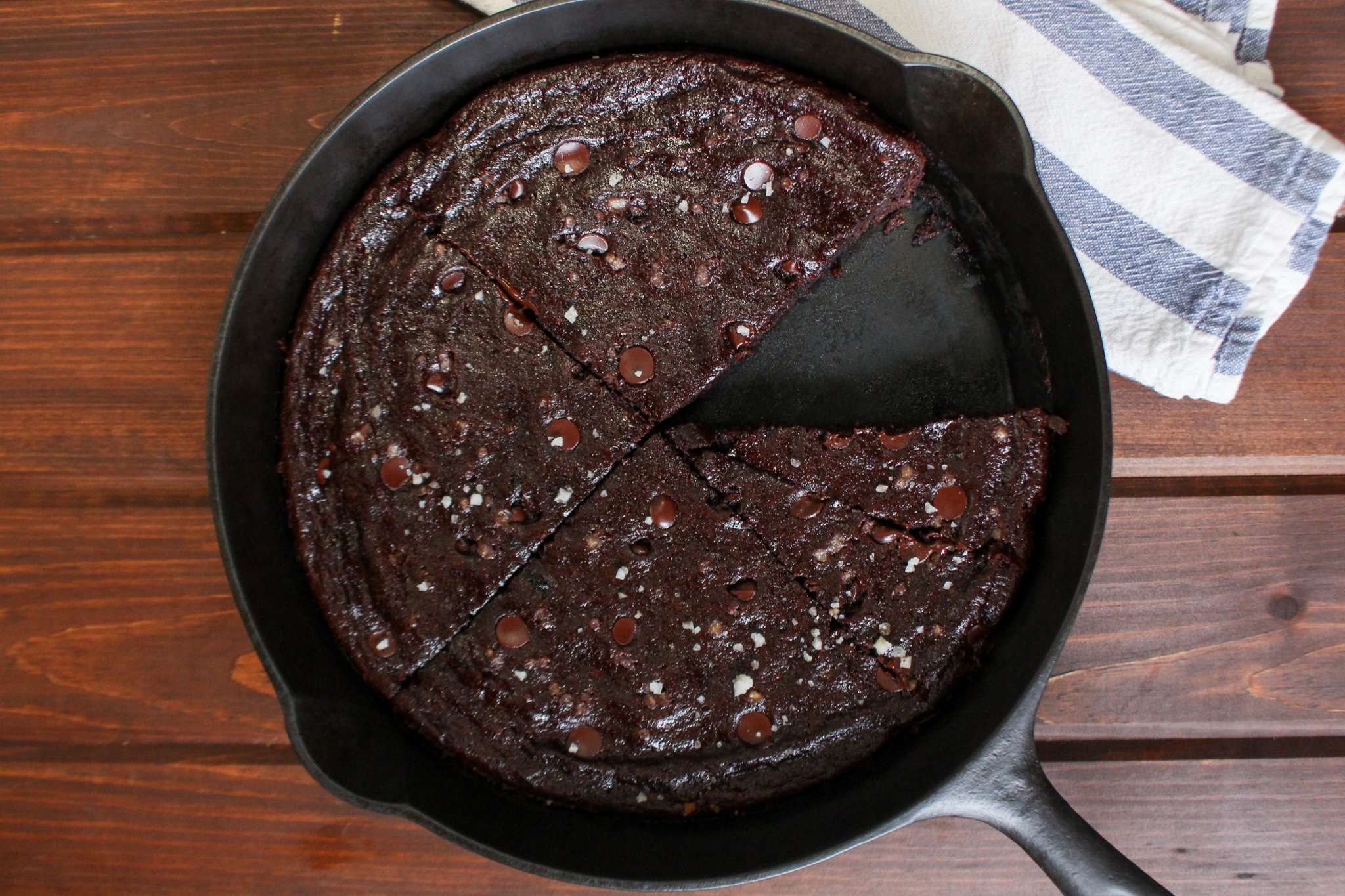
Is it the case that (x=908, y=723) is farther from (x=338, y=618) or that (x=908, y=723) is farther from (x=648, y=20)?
(x=648, y=20)

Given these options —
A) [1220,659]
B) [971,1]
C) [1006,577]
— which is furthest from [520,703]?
[971,1]

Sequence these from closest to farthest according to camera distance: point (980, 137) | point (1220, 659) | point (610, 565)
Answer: point (980, 137) → point (610, 565) → point (1220, 659)

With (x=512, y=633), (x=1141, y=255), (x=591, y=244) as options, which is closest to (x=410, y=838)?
(x=512, y=633)

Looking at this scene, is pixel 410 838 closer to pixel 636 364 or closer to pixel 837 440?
pixel 636 364

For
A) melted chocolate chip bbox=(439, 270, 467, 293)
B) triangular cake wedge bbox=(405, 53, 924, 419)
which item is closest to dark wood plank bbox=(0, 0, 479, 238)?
triangular cake wedge bbox=(405, 53, 924, 419)

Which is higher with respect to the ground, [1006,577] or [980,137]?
[980,137]
